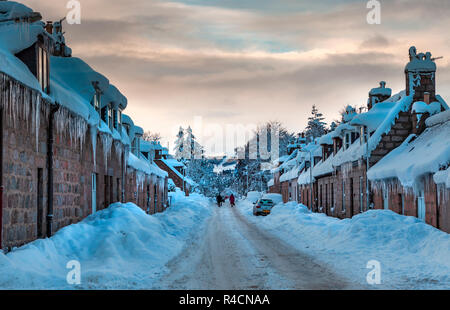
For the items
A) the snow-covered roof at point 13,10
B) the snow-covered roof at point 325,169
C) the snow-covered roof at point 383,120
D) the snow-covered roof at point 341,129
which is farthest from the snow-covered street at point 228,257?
the snow-covered roof at point 325,169

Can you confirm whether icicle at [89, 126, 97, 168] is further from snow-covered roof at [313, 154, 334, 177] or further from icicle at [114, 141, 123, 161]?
snow-covered roof at [313, 154, 334, 177]

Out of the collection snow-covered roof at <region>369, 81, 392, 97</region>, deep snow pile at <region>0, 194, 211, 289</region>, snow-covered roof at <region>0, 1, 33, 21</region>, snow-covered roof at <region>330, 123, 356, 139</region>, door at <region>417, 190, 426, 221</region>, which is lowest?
deep snow pile at <region>0, 194, 211, 289</region>

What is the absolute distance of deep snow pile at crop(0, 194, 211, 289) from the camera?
8969 mm

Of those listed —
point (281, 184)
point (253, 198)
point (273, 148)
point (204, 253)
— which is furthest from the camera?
point (273, 148)

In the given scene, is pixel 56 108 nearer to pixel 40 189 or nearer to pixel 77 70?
pixel 40 189

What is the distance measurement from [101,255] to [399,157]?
14398 mm

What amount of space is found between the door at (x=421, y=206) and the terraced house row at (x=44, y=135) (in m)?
11.9

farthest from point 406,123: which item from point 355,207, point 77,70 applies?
point 77,70

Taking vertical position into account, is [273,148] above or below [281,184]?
above

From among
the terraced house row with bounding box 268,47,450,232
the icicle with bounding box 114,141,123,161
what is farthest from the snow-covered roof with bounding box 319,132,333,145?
the icicle with bounding box 114,141,123,161

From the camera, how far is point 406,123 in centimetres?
2375

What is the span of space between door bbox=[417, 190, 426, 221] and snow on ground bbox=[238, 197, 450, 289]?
1.20 m
